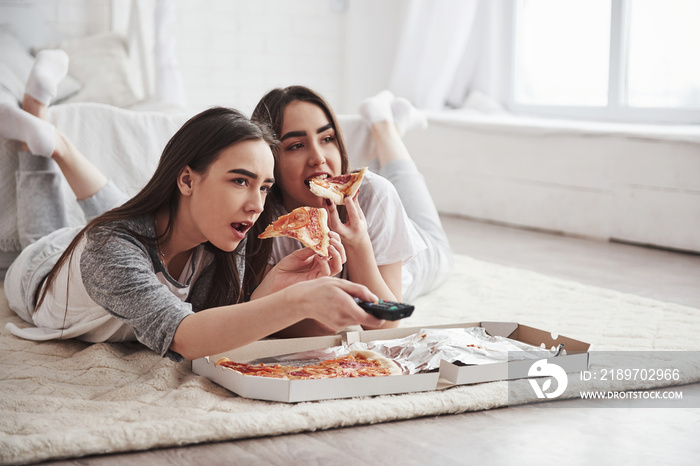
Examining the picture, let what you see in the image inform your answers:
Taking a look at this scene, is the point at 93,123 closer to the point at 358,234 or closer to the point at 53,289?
the point at 53,289

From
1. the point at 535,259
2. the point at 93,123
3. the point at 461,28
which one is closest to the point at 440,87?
the point at 461,28

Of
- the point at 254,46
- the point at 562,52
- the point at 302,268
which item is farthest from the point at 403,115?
the point at 254,46

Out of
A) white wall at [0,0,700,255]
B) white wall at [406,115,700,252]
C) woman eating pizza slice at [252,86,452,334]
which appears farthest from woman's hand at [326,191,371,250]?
white wall at [406,115,700,252]

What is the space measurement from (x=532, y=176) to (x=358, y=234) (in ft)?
8.54

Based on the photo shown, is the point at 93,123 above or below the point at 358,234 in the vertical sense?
above

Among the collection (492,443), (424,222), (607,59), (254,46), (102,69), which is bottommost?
(492,443)

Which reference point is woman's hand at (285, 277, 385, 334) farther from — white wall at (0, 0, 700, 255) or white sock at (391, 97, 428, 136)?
white wall at (0, 0, 700, 255)

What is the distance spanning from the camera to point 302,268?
5.87ft

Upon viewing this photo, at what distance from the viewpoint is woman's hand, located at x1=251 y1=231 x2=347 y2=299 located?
5.51 ft

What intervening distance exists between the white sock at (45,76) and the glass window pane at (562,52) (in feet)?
10.1

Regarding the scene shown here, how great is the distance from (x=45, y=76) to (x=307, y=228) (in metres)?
1.33

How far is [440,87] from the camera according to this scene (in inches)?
200

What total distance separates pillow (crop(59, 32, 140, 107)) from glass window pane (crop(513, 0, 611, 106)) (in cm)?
241

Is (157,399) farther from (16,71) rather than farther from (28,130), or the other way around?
(16,71)
